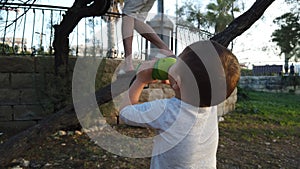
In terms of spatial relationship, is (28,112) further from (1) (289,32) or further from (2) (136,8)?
(1) (289,32)

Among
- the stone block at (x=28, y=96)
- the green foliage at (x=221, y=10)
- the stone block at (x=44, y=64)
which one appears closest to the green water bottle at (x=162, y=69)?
the stone block at (x=44, y=64)

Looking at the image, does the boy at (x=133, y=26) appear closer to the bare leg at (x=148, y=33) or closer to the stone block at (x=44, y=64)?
the bare leg at (x=148, y=33)

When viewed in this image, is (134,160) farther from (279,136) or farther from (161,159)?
(279,136)

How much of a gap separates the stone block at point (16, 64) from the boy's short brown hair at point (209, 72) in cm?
377

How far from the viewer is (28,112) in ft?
14.3

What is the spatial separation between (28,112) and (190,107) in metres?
3.79

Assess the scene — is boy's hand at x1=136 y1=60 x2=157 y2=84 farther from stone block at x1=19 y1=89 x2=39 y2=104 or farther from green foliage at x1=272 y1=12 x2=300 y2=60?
green foliage at x1=272 y1=12 x2=300 y2=60

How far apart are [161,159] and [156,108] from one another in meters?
0.22

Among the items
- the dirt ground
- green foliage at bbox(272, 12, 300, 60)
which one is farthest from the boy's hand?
green foliage at bbox(272, 12, 300, 60)

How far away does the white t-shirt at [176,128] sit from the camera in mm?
1130

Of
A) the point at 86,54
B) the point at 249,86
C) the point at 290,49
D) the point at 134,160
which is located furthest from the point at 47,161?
the point at 290,49

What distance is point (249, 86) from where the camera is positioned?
58.0ft

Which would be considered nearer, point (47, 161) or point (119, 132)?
point (47, 161)

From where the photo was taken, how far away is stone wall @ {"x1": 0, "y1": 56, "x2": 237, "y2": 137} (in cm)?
425
